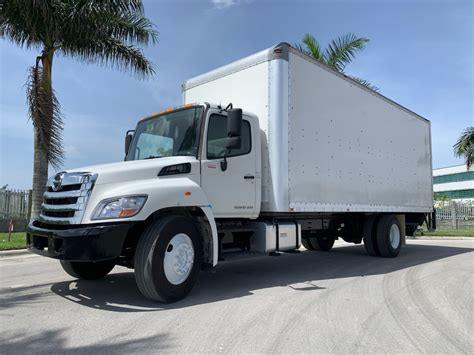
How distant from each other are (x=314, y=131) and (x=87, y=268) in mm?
4683

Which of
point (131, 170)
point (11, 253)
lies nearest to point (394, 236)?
point (131, 170)

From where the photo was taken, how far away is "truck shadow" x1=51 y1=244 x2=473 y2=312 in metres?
5.55

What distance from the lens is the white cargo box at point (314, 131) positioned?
7133 mm

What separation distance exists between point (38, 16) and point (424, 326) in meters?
13.1

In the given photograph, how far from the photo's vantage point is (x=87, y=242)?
4.79m

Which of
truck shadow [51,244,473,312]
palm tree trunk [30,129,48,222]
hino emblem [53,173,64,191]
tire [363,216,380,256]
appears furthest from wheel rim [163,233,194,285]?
palm tree trunk [30,129,48,222]

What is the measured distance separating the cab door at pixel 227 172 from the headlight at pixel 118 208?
4.27 ft

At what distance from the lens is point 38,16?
12.5 meters

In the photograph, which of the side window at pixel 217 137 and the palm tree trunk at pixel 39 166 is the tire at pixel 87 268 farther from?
the palm tree trunk at pixel 39 166

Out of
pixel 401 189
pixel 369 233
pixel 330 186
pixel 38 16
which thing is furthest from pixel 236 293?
pixel 38 16

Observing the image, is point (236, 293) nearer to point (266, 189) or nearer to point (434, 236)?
point (266, 189)

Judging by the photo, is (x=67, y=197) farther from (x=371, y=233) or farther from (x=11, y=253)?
(x=371, y=233)

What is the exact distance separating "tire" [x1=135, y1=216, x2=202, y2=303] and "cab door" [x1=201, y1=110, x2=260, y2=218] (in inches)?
33.9

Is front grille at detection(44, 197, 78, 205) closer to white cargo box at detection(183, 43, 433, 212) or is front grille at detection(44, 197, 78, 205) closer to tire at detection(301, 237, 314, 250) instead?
white cargo box at detection(183, 43, 433, 212)
